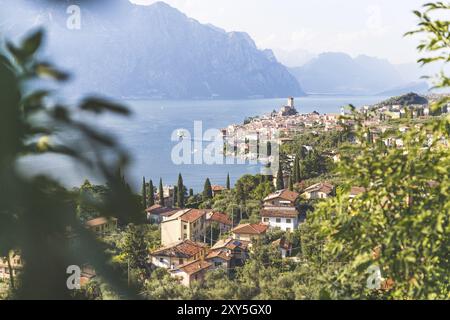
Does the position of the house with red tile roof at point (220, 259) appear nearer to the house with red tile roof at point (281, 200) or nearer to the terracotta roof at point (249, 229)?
the terracotta roof at point (249, 229)

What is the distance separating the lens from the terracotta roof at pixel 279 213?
17.8 metres

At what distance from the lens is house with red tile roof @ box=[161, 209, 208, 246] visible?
17.2m

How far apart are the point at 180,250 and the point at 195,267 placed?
2.08 metres

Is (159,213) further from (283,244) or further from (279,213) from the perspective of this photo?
(283,244)

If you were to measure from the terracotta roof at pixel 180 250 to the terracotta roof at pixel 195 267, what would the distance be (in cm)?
101

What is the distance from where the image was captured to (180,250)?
13844mm

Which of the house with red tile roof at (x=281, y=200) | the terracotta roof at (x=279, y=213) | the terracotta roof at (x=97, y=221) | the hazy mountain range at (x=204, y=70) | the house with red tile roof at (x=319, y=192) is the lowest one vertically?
the terracotta roof at (x=279, y=213)

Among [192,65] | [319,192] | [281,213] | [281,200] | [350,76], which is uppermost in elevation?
[350,76]

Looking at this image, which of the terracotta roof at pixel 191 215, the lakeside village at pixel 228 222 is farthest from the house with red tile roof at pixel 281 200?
the terracotta roof at pixel 191 215

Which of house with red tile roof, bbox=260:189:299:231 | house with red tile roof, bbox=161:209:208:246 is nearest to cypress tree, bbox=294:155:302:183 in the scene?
house with red tile roof, bbox=260:189:299:231

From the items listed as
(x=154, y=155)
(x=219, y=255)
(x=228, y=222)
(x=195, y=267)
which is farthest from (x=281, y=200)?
(x=154, y=155)

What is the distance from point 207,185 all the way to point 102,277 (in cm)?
2334
